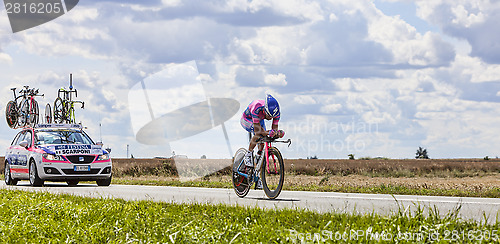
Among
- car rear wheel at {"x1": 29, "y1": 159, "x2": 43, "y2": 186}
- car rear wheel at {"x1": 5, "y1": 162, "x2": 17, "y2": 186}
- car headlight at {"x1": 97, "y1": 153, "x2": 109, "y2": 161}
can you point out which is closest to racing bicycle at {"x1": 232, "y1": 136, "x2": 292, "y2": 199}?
car headlight at {"x1": 97, "y1": 153, "x2": 109, "y2": 161}

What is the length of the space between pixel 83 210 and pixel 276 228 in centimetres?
371

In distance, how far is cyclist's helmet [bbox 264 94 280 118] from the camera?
434 inches

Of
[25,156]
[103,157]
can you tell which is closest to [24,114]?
[25,156]

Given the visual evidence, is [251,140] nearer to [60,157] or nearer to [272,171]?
[272,171]

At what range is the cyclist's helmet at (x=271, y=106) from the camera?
1103cm

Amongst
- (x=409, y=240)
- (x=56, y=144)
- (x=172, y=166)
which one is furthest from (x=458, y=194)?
(x=172, y=166)

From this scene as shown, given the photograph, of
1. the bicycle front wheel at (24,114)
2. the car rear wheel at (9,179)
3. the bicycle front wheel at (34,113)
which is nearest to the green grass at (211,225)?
the car rear wheel at (9,179)

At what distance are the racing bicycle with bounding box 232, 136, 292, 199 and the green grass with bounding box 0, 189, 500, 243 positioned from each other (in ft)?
6.88

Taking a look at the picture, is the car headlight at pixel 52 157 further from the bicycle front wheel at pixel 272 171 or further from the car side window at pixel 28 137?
the bicycle front wheel at pixel 272 171

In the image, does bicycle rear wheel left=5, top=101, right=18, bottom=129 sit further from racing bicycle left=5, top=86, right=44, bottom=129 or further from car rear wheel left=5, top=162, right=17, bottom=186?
car rear wheel left=5, top=162, right=17, bottom=186

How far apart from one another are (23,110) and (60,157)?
9.39 m

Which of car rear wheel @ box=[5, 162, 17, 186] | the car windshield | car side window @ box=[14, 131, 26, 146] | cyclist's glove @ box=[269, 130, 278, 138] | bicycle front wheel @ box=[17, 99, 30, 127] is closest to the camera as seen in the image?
cyclist's glove @ box=[269, 130, 278, 138]

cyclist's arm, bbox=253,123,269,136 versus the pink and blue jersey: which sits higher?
the pink and blue jersey

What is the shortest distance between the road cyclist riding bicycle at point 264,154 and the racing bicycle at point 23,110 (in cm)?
1671
